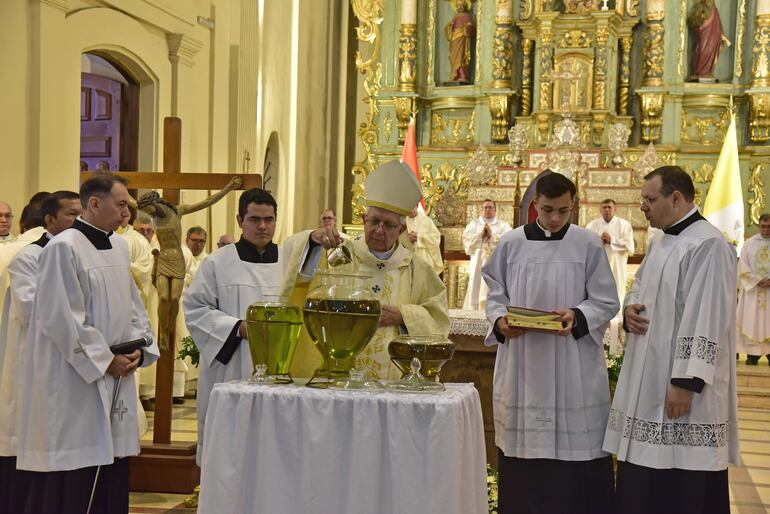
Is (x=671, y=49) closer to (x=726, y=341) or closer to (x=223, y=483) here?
(x=726, y=341)

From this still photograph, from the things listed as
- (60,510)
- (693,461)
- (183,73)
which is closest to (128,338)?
(60,510)

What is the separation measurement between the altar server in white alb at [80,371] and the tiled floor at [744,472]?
115cm

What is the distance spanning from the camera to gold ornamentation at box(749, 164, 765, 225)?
14.8 meters

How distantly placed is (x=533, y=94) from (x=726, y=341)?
38.6 ft

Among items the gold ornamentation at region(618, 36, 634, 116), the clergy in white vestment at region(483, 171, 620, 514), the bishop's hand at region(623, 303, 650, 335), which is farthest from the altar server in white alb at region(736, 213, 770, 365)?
the bishop's hand at region(623, 303, 650, 335)

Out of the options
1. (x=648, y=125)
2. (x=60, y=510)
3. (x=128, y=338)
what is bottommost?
(x=60, y=510)

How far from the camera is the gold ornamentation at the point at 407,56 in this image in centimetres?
1581

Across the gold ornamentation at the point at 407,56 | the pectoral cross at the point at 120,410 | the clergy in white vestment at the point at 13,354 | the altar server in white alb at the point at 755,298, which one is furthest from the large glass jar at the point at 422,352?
the gold ornamentation at the point at 407,56

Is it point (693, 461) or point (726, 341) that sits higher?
point (726, 341)

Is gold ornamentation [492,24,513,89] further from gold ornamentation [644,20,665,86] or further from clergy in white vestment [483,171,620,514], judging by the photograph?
clergy in white vestment [483,171,620,514]

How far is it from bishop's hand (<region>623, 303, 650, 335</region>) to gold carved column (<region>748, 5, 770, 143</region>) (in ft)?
37.5

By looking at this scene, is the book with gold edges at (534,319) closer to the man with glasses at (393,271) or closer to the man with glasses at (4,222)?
the man with glasses at (393,271)

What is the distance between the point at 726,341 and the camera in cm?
417

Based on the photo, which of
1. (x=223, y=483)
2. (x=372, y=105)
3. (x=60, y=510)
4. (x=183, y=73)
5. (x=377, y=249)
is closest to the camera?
(x=223, y=483)
